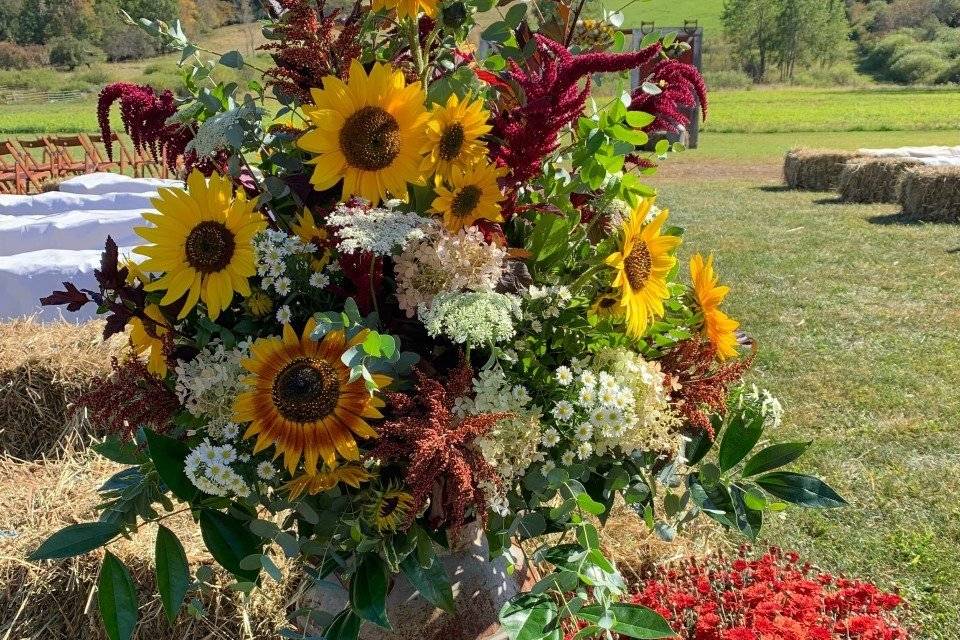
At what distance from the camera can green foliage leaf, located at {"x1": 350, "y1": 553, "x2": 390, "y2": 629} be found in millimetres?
938

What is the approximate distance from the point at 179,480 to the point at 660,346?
663 mm

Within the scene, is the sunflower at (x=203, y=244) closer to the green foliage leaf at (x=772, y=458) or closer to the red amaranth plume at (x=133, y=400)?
the red amaranth plume at (x=133, y=400)

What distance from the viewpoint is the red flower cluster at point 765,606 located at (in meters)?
1.47

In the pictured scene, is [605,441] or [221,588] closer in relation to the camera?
[605,441]

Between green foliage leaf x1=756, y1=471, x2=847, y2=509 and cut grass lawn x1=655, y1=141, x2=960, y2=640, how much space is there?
Result: 165cm

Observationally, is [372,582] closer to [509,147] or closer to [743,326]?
[509,147]

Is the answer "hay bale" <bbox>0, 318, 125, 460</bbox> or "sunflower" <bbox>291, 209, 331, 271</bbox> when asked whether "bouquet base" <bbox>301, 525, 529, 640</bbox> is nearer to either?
"sunflower" <bbox>291, 209, 331, 271</bbox>

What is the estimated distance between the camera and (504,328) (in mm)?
878

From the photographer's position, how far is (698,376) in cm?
110

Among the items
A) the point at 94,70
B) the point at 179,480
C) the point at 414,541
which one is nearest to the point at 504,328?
the point at 414,541


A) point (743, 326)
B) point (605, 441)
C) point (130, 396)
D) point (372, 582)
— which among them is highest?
point (130, 396)

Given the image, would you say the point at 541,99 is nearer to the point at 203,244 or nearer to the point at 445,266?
the point at 445,266

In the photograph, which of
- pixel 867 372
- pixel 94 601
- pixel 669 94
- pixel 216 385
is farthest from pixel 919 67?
pixel 216 385

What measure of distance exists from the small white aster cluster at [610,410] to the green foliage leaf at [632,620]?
0.18 meters
